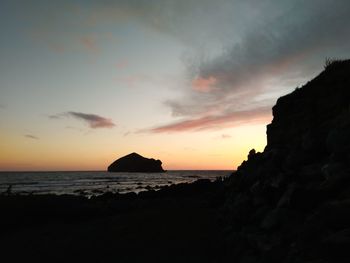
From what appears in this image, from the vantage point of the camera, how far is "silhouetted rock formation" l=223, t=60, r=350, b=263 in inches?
263

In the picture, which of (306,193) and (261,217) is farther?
(261,217)

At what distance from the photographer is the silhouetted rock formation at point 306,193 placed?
6.68 m

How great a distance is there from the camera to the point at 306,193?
862 cm

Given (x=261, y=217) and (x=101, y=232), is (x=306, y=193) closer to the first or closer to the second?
(x=261, y=217)

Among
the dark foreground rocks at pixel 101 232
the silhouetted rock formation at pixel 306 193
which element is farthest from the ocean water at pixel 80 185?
the silhouetted rock formation at pixel 306 193

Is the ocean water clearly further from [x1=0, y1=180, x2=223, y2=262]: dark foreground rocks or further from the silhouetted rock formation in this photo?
the silhouetted rock formation

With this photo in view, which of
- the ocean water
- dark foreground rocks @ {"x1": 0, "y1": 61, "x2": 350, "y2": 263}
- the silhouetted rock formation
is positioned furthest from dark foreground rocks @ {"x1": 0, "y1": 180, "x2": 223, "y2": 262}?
the ocean water

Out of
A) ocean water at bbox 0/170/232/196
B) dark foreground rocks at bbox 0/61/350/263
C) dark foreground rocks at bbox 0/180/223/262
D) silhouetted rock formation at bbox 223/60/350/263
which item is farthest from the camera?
ocean water at bbox 0/170/232/196

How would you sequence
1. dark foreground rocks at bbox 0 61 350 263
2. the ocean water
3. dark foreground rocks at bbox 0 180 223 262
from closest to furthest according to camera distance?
dark foreground rocks at bbox 0 61 350 263, dark foreground rocks at bbox 0 180 223 262, the ocean water

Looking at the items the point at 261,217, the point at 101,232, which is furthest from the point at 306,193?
the point at 101,232

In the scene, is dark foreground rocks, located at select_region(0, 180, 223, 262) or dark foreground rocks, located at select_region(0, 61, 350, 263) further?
dark foreground rocks, located at select_region(0, 180, 223, 262)

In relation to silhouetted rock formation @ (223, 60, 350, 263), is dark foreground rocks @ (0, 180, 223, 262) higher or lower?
lower

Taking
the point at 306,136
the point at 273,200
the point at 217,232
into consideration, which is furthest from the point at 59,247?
the point at 306,136

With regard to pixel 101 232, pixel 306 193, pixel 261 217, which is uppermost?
pixel 306 193
